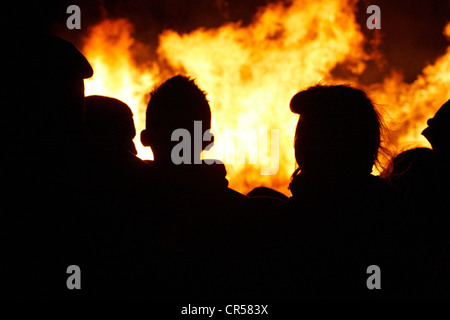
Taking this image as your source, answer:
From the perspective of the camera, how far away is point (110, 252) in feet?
3.70

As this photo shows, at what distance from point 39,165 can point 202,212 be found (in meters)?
0.70

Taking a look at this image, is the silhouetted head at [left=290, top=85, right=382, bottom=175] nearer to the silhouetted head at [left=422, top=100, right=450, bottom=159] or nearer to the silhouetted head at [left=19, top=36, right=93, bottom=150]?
the silhouetted head at [left=422, top=100, right=450, bottom=159]

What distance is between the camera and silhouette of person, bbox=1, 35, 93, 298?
97 cm

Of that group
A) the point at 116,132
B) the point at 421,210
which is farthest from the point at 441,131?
the point at 116,132

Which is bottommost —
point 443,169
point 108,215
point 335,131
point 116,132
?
point 108,215

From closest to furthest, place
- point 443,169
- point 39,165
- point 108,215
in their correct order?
point 39,165, point 108,215, point 443,169

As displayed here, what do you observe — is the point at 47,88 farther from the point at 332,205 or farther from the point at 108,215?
the point at 332,205

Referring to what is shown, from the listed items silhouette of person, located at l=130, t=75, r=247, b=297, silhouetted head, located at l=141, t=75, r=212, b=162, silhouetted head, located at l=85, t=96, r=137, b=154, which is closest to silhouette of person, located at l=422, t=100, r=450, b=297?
silhouette of person, located at l=130, t=75, r=247, b=297

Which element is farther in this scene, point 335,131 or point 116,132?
point 116,132

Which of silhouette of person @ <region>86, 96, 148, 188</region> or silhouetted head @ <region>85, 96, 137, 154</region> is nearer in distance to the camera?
silhouette of person @ <region>86, 96, 148, 188</region>

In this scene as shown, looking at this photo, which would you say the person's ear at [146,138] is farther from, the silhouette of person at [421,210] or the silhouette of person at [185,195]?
the silhouette of person at [421,210]

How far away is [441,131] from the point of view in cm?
169
